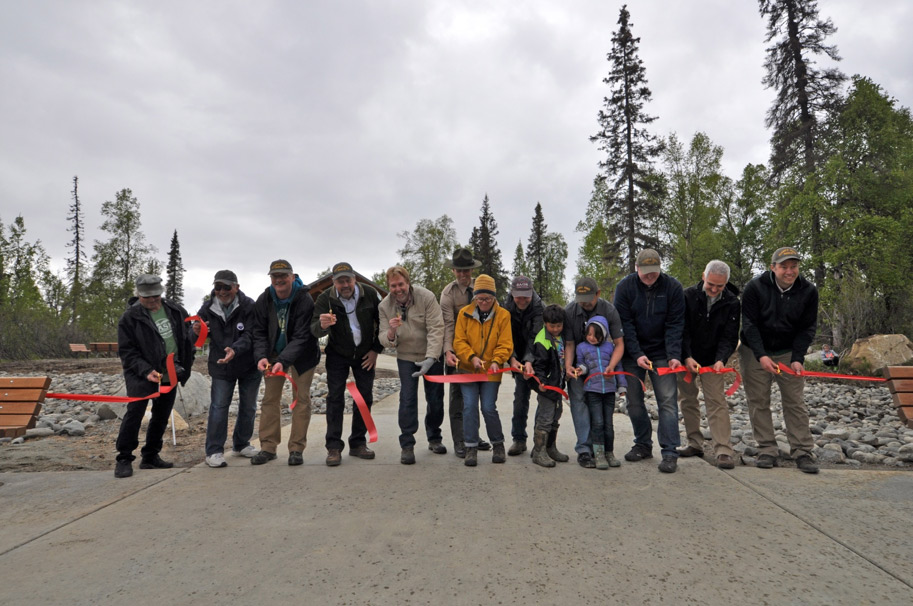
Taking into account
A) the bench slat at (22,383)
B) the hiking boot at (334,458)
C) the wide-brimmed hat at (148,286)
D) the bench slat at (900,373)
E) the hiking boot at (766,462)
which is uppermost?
the wide-brimmed hat at (148,286)

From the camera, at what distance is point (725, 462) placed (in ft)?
15.2

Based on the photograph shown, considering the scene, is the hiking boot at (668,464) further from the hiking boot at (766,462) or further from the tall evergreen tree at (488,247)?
the tall evergreen tree at (488,247)

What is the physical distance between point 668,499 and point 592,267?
3291 centimetres

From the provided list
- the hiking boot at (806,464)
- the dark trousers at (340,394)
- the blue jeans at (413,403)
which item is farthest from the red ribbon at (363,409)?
the hiking boot at (806,464)

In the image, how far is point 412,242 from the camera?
154ft

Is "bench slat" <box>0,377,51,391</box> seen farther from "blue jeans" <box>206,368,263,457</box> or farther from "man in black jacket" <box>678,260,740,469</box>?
"man in black jacket" <box>678,260,740,469</box>

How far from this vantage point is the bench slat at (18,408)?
6.46m

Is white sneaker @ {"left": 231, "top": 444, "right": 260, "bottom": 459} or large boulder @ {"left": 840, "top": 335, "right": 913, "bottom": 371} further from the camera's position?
large boulder @ {"left": 840, "top": 335, "right": 913, "bottom": 371}

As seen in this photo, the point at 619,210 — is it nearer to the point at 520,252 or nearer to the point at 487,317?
the point at 487,317

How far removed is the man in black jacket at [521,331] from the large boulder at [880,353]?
44.6ft

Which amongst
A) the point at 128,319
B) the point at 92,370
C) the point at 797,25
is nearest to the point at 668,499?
the point at 128,319

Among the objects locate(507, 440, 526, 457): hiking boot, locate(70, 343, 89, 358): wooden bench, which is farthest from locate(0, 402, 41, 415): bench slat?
locate(70, 343, 89, 358): wooden bench

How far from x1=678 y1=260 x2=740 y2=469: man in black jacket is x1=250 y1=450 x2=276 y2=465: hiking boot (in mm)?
4226

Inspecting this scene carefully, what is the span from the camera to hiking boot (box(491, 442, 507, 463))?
482cm
